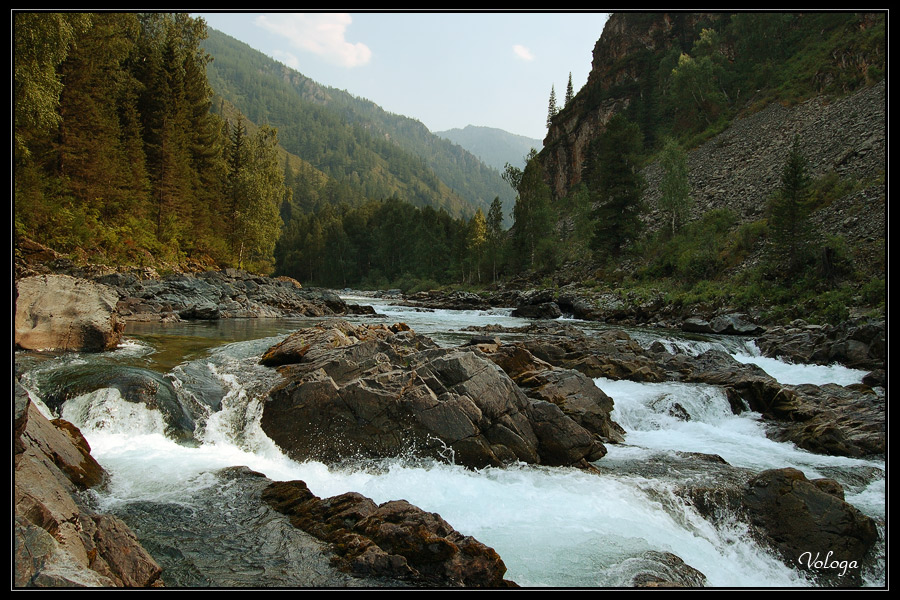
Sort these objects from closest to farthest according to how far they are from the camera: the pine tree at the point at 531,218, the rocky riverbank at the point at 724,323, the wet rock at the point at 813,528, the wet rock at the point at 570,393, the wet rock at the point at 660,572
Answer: the wet rock at the point at 660,572 → the wet rock at the point at 813,528 → the wet rock at the point at 570,393 → the rocky riverbank at the point at 724,323 → the pine tree at the point at 531,218

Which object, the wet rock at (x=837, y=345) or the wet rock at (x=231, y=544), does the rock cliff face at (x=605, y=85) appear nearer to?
the wet rock at (x=837, y=345)

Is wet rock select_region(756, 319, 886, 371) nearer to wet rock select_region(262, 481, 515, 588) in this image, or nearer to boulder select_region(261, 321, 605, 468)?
boulder select_region(261, 321, 605, 468)

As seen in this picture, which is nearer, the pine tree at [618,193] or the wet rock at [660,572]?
the wet rock at [660,572]

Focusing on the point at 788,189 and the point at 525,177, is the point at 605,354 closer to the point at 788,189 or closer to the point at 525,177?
the point at 788,189

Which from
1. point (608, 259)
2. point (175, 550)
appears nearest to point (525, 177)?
point (608, 259)

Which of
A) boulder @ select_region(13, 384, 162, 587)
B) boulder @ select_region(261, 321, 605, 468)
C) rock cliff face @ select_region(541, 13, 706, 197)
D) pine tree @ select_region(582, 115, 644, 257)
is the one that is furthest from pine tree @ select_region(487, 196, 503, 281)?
boulder @ select_region(13, 384, 162, 587)

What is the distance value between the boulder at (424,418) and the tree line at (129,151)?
19706 millimetres

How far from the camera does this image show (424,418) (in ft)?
29.9

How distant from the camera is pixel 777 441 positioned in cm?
1076

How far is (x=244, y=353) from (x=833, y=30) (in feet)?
253

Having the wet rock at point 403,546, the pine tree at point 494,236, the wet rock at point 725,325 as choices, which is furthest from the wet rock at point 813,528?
the pine tree at point 494,236

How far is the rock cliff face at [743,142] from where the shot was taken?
27.6 m

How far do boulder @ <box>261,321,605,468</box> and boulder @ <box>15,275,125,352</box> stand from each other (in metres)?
7.52

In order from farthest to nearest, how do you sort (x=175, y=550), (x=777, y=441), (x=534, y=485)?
1. (x=777, y=441)
2. (x=534, y=485)
3. (x=175, y=550)
